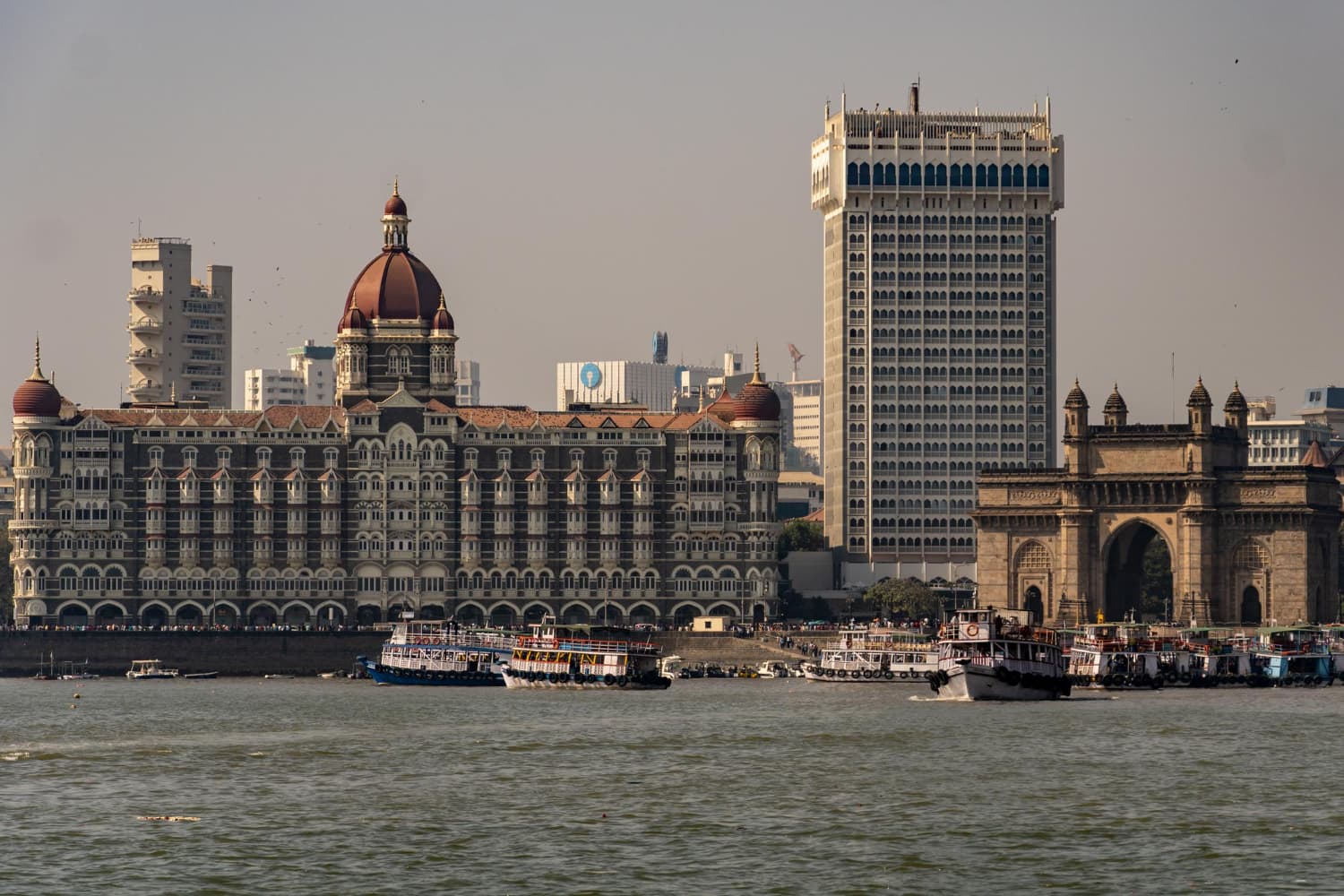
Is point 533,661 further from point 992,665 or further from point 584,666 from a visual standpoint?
point 992,665

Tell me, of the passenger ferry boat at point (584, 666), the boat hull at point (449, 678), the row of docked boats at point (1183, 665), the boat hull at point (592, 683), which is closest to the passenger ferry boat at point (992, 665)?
the row of docked boats at point (1183, 665)

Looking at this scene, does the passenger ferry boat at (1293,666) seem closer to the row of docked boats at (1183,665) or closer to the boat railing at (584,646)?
the row of docked boats at (1183,665)

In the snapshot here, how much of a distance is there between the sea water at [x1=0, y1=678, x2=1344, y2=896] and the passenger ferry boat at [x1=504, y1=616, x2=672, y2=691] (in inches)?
1186

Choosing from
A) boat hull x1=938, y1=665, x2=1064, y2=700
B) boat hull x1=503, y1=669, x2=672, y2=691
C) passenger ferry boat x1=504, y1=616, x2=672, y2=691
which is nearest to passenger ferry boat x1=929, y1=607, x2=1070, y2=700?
boat hull x1=938, y1=665, x2=1064, y2=700

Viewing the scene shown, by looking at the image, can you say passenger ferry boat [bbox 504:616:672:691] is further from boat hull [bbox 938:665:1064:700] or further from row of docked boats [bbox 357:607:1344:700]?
boat hull [bbox 938:665:1064:700]

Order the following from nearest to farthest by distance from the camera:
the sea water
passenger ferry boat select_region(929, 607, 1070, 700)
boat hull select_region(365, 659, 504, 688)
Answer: the sea water, passenger ferry boat select_region(929, 607, 1070, 700), boat hull select_region(365, 659, 504, 688)

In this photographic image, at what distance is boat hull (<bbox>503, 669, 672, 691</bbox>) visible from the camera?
187 m

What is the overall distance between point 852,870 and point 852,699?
278 ft

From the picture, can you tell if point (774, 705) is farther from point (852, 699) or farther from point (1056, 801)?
point (1056, 801)

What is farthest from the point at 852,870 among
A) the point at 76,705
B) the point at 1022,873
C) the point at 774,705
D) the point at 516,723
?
the point at 76,705

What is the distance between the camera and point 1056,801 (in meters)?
101

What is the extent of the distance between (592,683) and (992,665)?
1368 inches

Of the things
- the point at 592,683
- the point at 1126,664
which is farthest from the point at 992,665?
the point at 592,683

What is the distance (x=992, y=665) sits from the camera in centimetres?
16300
